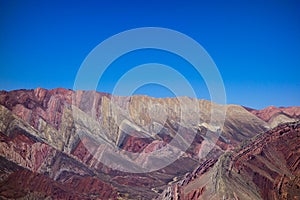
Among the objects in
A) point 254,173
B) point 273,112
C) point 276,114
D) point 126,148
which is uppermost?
point 273,112

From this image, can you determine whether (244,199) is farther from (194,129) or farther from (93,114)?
(194,129)

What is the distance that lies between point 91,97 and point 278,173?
9670 centimetres

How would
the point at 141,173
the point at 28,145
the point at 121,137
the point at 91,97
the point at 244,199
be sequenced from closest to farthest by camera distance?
the point at 244,199, the point at 28,145, the point at 141,173, the point at 121,137, the point at 91,97

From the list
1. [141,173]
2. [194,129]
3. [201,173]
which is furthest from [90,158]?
[201,173]

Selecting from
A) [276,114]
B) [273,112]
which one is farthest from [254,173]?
[273,112]

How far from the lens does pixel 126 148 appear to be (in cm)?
Answer: 10531

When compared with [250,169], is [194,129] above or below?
above

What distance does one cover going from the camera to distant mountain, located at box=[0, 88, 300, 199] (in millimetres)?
28281

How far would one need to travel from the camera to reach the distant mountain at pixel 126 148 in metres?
28.3

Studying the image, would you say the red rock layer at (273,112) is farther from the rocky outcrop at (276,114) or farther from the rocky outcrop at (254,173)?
the rocky outcrop at (254,173)

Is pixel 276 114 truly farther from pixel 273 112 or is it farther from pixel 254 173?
pixel 254 173

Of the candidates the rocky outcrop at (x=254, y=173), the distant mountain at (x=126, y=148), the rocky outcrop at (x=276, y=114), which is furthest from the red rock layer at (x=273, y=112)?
the rocky outcrop at (x=254, y=173)

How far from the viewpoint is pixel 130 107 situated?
128750 mm

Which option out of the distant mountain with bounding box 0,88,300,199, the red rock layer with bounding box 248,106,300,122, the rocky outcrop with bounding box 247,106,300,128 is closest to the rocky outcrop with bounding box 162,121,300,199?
the distant mountain with bounding box 0,88,300,199
